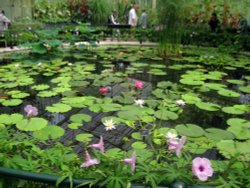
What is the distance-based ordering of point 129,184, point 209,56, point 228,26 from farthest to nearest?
point 228,26 → point 209,56 → point 129,184

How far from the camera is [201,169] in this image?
0.99m

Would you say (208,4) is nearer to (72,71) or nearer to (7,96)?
(72,71)

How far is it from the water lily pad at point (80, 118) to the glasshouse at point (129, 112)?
17 millimetres

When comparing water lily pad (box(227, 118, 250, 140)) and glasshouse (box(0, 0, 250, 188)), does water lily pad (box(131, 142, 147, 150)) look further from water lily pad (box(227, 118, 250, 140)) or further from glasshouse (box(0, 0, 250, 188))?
water lily pad (box(227, 118, 250, 140))

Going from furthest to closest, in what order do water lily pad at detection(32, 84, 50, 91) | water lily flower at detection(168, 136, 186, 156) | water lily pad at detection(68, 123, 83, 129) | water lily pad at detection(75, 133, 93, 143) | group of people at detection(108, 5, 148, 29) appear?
group of people at detection(108, 5, 148, 29) < water lily pad at detection(32, 84, 50, 91) < water lily pad at detection(68, 123, 83, 129) < water lily pad at detection(75, 133, 93, 143) < water lily flower at detection(168, 136, 186, 156)

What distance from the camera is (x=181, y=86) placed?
4.32 m

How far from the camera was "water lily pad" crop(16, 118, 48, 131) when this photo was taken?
2729 mm

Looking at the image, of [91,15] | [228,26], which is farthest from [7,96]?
[91,15]

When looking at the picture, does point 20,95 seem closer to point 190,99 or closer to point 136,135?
point 136,135

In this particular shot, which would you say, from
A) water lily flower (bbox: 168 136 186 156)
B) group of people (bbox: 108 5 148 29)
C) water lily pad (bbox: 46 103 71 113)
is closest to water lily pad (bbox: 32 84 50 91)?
water lily pad (bbox: 46 103 71 113)

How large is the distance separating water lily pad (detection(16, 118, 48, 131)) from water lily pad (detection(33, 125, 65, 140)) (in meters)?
0.06

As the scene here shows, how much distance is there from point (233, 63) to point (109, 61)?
278 centimetres

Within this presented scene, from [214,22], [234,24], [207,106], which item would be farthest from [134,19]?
[207,106]

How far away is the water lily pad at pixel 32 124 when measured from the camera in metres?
2.73
